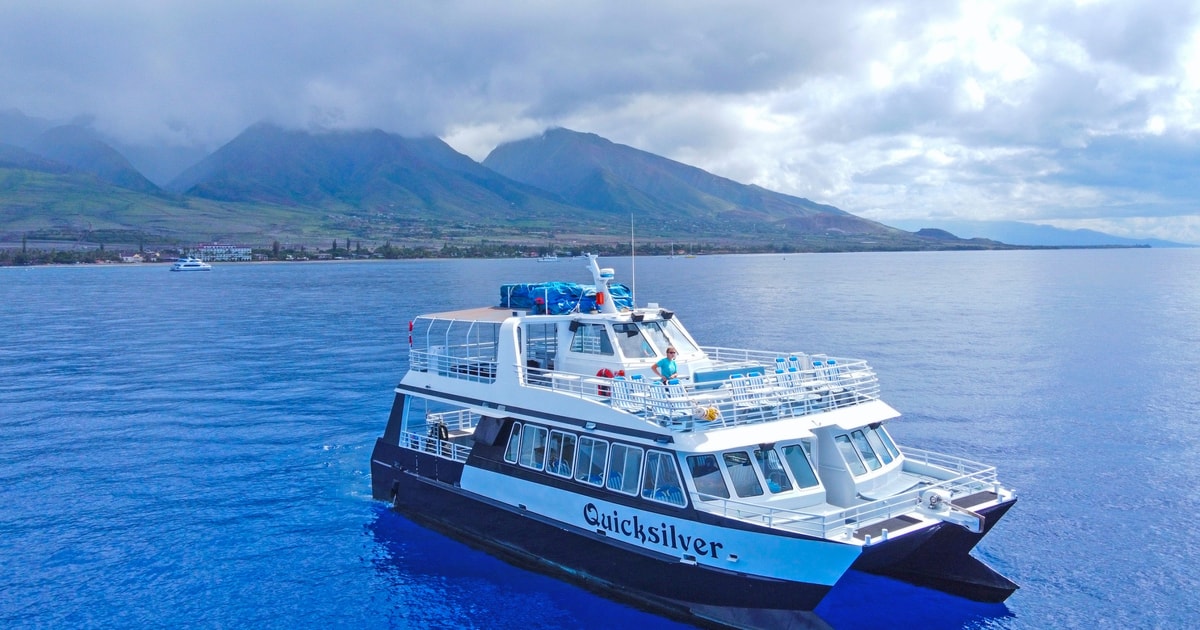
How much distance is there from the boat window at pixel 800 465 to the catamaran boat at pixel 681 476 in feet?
0.12

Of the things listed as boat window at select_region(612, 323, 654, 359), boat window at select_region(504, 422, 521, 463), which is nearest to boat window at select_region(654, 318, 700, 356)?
boat window at select_region(612, 323, 654, 359)

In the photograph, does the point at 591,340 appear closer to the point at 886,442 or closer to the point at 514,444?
the point at 514,444

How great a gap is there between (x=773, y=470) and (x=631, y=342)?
549 centimetres

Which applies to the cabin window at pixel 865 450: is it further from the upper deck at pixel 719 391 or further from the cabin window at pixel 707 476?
the cabin window at pixel 707 476

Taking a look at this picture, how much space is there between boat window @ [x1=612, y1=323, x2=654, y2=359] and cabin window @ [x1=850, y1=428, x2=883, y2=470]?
5.51 meters

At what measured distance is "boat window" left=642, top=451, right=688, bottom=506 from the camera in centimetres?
1705

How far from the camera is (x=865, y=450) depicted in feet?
62.6

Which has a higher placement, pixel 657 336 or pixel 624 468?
pixel 657 336

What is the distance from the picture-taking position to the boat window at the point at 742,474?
55.7ft

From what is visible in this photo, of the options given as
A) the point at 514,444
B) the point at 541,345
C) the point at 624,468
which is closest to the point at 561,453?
the point at 514,444

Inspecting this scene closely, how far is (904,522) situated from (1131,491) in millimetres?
14993

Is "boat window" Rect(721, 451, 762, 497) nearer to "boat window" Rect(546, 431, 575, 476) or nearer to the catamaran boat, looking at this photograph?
the catamaran boat

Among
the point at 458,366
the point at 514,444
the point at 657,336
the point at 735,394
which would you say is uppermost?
the point at 657,336

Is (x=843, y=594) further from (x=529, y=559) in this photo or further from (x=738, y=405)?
(x=529, y=559)
